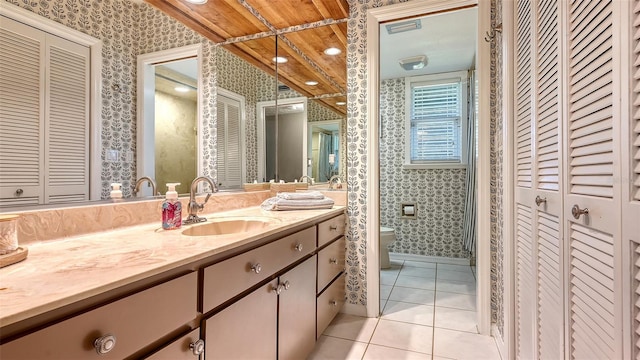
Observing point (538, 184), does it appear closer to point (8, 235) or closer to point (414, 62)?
point (8, 235)

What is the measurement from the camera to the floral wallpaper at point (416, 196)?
3568mm

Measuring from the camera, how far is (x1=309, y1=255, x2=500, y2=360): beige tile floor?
173cm

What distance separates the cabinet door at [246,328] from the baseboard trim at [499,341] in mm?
1285

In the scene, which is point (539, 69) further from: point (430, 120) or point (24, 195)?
point (430, 120)

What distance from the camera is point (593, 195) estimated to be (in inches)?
30.9

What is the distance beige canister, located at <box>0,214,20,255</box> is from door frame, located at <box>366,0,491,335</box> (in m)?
1.77

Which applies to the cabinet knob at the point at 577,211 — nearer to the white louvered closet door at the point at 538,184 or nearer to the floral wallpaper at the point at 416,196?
the white louvered closet door at the point at 538,184

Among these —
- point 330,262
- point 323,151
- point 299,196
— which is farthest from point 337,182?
point 330,262

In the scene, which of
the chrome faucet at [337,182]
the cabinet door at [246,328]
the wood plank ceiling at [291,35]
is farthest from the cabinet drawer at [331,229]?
the wood plank ceiling at [291,35]

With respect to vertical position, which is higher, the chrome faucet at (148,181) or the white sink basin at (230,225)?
the chrome faucet at (148,181)

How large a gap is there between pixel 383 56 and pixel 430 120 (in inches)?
40.4

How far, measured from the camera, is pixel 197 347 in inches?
33.4

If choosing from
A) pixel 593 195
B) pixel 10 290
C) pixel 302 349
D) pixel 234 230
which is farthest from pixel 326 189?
pixel 10 290

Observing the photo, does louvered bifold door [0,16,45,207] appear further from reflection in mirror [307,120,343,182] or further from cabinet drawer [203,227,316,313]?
reflection in mirror [307,120,343,182]
